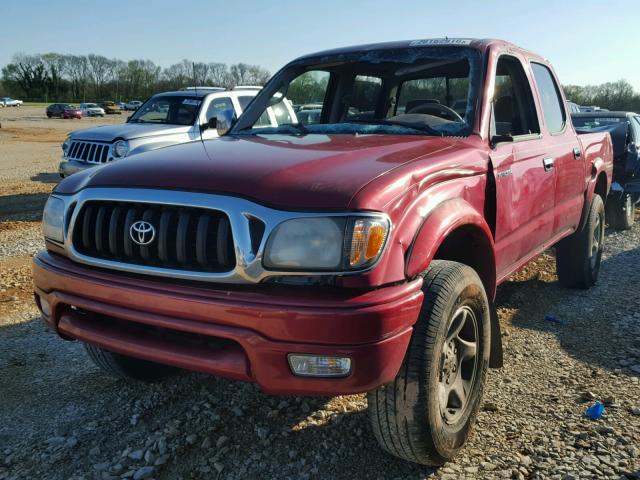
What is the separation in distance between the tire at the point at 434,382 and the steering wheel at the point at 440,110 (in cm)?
117

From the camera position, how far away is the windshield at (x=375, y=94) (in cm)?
328

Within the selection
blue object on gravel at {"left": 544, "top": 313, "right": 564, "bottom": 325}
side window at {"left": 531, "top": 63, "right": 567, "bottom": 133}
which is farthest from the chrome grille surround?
blue object on gravel at {"left": 544, "top": 313, "right": 564, "bottom": 325}

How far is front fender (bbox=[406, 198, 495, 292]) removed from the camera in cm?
217

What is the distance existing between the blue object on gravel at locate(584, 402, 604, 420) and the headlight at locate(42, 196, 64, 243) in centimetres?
276

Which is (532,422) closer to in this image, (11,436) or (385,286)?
(385,286)

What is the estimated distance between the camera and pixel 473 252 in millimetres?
2889

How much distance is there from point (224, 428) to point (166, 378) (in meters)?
0.75

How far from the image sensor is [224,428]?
290 cm

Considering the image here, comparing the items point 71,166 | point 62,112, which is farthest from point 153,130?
point 62,112

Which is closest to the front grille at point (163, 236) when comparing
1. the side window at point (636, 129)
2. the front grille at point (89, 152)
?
the front grille at point (89, 152)

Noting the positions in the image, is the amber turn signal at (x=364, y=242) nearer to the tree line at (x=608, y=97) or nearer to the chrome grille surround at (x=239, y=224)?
the chrome grille surround at (x=239, y=224)

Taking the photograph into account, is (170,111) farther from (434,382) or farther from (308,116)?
(434,382)

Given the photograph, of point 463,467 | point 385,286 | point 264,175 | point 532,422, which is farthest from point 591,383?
point 264,175

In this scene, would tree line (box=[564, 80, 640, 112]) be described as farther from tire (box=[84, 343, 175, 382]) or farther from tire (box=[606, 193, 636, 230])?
tire (box=[84, 343, 175, 382])
